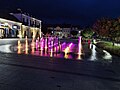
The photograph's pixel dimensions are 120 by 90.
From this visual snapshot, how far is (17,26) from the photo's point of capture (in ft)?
175

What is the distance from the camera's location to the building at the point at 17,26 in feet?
153

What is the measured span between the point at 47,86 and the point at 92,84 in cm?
141

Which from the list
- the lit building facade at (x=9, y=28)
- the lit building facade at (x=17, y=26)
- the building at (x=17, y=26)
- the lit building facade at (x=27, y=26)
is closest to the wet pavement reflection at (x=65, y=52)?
the lit building facade at (x=9, y=28)

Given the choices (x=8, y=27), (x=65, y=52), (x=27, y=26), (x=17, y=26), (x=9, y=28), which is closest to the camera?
(x=65, y=52)

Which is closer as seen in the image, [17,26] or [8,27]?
[8,27]

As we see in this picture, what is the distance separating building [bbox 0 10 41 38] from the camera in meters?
46.6

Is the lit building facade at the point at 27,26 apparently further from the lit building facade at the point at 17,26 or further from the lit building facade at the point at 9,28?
the lit building facade at the point at 9,28

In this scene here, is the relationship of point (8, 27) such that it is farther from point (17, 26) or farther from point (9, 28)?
point (17, 26)

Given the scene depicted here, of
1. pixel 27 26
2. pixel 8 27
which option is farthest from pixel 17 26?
pixel 27 26

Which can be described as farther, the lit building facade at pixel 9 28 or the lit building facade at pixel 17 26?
the lit building facade at pixel 17 26

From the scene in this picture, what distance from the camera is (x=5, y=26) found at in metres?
46.1

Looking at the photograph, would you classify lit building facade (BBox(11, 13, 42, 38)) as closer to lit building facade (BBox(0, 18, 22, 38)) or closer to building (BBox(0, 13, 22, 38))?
lit building facade (BBox(0, 18, 22, 38))

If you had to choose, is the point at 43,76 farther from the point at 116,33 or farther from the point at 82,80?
the point at 116,33

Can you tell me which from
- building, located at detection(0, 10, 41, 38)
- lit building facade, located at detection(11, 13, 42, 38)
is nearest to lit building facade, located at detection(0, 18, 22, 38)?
building, located at detection(0, 10, 41, 38)
